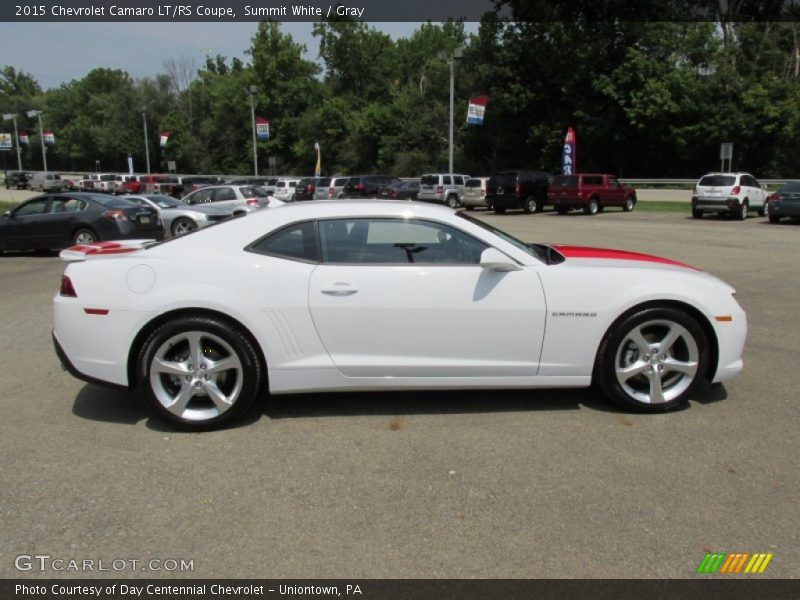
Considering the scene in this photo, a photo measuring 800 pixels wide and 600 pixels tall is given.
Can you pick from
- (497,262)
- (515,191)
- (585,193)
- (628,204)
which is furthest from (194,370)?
(628,204)

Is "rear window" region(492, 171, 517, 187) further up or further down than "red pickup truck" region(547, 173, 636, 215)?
further up

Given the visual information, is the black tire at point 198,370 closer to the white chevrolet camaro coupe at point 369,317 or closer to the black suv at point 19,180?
the white chevrolet camaro coupe at point 369,317

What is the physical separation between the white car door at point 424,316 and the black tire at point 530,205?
28.3m

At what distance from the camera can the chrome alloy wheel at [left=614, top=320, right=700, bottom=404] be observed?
453cm

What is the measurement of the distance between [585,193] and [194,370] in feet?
90.9

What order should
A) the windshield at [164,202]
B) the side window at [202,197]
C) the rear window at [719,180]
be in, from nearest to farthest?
the windshield at [164,202] → the side window at [202,197] → the rear window at [719,180]

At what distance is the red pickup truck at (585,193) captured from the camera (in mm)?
29734

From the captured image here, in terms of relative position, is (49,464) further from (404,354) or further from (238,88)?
(238,88)

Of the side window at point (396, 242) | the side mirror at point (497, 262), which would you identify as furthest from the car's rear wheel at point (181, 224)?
the side mirror at point (497, 262)

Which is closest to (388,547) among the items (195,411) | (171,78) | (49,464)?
(195,411)

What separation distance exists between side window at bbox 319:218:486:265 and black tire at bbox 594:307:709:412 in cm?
112

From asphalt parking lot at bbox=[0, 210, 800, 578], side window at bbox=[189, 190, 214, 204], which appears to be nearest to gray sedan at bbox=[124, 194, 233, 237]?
side window at bbox=[189, 190, 214, 204]

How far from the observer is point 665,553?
294cm

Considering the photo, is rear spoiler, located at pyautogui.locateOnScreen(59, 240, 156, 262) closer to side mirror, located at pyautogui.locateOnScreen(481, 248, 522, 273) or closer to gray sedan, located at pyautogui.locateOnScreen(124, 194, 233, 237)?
side mirror, located at pyautogui.locateOnScreen(481, 248, 522, 273)
